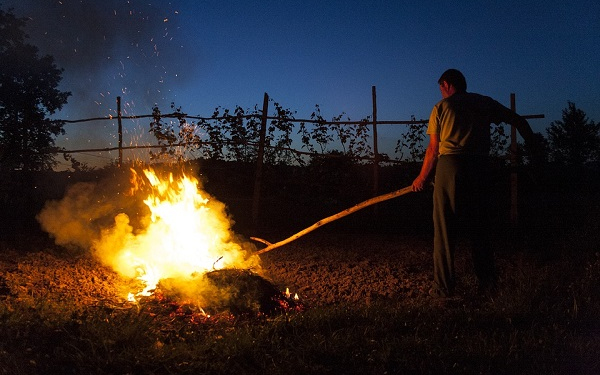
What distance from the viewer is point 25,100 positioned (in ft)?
43.0

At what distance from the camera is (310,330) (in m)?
3.72

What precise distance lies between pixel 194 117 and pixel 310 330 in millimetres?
7378

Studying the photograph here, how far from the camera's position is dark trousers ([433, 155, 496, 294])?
4543 millimetres

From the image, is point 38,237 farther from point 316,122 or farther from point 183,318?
point 316,122

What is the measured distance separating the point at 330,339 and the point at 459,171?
2.04m

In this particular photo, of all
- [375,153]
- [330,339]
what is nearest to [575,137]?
[375,153]

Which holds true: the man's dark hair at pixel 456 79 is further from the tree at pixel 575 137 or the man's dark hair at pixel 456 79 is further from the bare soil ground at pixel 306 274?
the tree at pixel 575 137

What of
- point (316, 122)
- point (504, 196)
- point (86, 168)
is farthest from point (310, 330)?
point (504, 196)

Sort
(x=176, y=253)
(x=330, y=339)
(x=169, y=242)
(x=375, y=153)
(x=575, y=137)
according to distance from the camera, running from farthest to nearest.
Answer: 1. (x=575, y=137)
2. (x=375, y=153)
3. (x=169, y=242)
4. (x=176, y=253)
5. (x=330, y=339)

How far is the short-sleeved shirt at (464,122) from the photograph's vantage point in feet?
14.9

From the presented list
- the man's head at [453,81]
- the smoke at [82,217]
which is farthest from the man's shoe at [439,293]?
the smoke at [82,217]

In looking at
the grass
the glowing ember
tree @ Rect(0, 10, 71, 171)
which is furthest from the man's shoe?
tree @ Rect(0, 10, 71, 171)

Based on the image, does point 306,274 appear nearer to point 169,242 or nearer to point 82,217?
point 169,242

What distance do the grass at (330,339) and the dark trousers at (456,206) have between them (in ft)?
1.32
